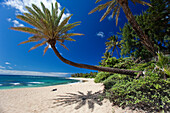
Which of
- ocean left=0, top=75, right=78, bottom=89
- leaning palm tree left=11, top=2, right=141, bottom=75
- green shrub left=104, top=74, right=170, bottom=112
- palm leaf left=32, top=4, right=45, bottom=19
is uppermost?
palm leaf left=32, top=4, right=45, bottom=19

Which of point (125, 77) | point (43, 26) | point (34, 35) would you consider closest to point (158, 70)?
point (125, 77)

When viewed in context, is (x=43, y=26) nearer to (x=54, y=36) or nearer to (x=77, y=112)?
(x=54, y=36)

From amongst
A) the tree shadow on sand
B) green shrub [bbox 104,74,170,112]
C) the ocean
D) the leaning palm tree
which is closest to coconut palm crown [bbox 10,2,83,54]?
the leaning palm tree

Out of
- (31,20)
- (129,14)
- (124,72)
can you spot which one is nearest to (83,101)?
(124,72)

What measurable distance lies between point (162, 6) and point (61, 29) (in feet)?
61.0

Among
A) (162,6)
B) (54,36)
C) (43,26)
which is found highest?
(162,6)

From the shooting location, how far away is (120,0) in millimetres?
7957

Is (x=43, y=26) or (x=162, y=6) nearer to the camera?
(x=43, y=26)

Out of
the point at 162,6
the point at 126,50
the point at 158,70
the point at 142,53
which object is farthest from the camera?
the point at 126,50

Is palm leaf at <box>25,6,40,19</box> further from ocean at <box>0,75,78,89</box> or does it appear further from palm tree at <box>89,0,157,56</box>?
ocean at <box>0,75,78,89</box>

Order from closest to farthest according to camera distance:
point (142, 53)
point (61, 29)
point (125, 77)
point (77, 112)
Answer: point (77, 112)
point (125, 77)
point (61, 29)
point (142, 53)

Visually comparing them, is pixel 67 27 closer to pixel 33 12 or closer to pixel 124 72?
pixel 33 12

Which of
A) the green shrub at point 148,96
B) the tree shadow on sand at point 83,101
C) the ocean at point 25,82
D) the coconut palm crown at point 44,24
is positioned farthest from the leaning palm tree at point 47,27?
the ocean at point 25,82

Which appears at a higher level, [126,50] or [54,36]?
[126,50]
